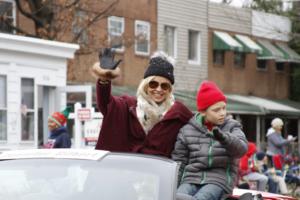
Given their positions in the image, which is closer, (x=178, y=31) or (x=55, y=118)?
(x=55, y=118)

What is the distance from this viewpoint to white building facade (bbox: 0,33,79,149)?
19.4m

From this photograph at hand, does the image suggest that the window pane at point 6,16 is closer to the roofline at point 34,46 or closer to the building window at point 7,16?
the building window at point 7,16

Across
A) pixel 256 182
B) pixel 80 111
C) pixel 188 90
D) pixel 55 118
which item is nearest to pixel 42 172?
pixel 55 118

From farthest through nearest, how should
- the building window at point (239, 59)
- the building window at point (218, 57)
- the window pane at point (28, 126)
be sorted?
1. the building window at point (239, 59)
2. the building window at point (218, 57)
3. the window pane at point (28, 126)

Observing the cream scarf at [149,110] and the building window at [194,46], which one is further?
the building window at [194,46]

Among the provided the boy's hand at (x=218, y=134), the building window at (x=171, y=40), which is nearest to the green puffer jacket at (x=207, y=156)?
the boy's hand at (x=218, y=134)

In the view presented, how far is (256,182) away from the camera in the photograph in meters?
19.6

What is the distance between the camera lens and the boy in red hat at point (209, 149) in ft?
23.8

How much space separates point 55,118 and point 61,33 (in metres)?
13.2

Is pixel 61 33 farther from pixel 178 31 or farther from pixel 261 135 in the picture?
pixel 261 135

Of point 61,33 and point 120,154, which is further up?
point 61,33

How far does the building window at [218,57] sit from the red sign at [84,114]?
27.2 meters

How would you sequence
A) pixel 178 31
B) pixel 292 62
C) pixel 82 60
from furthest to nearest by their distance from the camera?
pixel 292 62
pixel 178 31
pixel 82 60

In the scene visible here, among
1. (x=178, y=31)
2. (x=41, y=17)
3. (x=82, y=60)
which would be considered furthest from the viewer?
→ (x=178, y=31)
